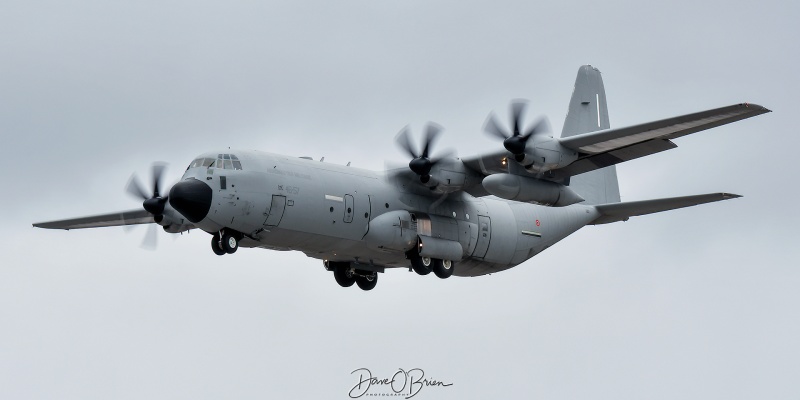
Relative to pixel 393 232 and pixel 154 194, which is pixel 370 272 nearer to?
pixel 393 232

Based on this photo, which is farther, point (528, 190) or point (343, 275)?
point (343, 275)

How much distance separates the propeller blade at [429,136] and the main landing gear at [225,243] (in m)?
5.06

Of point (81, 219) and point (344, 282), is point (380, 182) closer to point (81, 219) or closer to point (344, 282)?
point (344, 282)

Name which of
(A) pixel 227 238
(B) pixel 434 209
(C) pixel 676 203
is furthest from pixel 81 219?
(C) pixel 676 203

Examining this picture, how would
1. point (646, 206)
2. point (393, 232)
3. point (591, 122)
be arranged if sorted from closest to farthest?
point (393, 232), point (646, 206), point (591, 122)

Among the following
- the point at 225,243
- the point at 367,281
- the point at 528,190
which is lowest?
the point at 367,281

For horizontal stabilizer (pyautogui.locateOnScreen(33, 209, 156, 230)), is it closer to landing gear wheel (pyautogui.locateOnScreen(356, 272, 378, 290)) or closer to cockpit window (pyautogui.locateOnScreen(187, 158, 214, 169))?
cockpit window (pyautogui.locateOnScreen(187, 158, 214, 169))

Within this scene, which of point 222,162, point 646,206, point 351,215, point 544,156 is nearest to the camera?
point 222,162

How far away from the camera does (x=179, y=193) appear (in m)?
27.5

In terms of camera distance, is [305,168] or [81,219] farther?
[81,219]

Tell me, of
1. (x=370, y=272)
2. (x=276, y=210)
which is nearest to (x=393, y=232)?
(x=370, y=272)

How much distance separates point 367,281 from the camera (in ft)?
106

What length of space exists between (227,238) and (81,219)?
6.95m

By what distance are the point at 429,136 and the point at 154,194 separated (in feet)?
21.7
